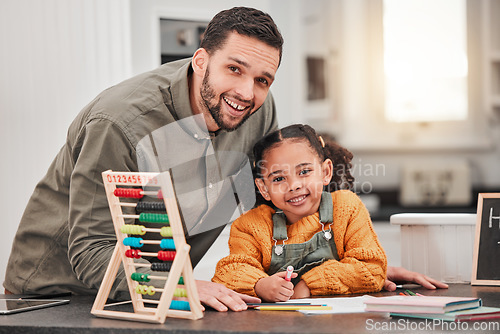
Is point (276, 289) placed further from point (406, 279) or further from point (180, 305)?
point (406, 279)

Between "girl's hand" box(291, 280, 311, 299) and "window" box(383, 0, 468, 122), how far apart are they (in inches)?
115

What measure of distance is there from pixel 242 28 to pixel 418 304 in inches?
36.8

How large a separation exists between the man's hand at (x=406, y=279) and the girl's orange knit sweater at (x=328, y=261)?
0.06m

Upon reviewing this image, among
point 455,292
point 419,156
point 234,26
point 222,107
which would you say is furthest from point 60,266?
point 419,156

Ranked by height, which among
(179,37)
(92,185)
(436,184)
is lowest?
(436,184)

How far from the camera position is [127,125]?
169cm

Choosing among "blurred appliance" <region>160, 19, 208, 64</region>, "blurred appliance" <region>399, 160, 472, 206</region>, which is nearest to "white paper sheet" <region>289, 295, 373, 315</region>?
"blurred appliance" <region>160, 19, 208, 64</region>

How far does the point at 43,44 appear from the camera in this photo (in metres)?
2.51

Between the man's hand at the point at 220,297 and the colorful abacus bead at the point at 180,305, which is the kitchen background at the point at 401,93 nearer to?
the man's hand at the point at 220,297

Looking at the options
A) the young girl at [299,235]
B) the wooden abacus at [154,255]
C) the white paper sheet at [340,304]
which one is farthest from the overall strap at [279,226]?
the wooden abacus at [154,255]

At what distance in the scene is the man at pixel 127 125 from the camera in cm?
163

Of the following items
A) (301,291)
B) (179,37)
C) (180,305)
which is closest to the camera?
(180,305)

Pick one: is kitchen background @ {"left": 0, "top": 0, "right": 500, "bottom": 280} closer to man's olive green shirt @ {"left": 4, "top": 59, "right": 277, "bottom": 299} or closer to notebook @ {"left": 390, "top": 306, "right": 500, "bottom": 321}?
man's olive green shirt @ {"left": 4, "top": 59, "right": 277, "bottom": 299}

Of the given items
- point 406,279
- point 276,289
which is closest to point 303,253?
point 276,289
